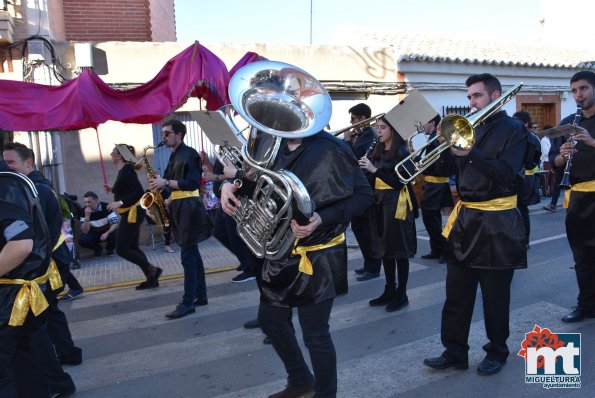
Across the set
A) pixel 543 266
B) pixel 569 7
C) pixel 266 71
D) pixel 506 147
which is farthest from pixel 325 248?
pixel 569 7

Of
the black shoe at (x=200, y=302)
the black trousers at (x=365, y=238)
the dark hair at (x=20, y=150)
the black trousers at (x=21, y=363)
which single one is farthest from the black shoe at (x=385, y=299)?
the dark hair at (x=20, y=150)

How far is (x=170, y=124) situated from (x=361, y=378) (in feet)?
10.2

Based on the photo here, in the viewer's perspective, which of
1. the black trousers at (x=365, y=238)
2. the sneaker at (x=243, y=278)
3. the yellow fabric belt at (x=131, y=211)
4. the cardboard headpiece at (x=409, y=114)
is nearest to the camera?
the cardboard headpiece at (x=409, y=114)

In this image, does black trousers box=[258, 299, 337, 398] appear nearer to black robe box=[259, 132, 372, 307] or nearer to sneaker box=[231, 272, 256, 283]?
black robe box=[259, 132, 372, 307]

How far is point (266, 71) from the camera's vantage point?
3.06 m

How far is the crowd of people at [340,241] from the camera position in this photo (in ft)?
9.27

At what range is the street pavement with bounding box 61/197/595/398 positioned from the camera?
355 centimetres

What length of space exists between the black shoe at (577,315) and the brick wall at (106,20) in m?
9.49

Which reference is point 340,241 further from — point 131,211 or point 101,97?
point 101,97

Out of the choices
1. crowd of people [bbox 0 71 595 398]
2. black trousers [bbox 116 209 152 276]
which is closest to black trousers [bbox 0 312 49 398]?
crowd of people [bbox 0 71 595 398]

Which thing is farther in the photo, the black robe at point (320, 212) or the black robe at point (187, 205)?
the black robe at point (187, 205)

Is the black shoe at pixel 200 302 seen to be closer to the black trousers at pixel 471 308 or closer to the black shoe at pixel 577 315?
the black trousers at pixel 471 308

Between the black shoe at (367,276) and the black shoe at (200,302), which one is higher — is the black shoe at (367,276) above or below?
above

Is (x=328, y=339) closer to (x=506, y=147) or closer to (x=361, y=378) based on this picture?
(x=361, y=378)
